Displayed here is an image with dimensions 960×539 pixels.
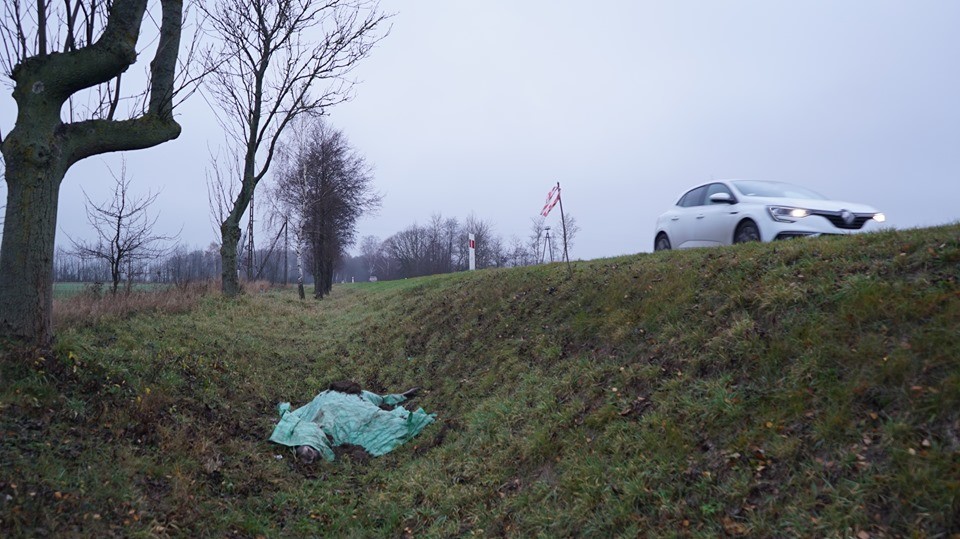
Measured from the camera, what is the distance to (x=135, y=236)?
53.6ft

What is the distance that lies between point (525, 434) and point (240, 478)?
2.93 m

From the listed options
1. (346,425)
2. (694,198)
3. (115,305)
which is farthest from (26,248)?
(694,198)

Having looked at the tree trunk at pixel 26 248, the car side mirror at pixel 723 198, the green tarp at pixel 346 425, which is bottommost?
the green tarp at pixel 346 425

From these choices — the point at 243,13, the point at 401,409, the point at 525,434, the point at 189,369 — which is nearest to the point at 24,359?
the point at 189,369

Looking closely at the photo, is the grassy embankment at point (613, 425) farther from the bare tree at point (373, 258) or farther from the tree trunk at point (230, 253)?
the bare tree at point (373, 258)

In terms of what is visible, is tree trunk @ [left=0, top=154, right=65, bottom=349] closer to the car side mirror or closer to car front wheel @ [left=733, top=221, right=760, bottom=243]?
the car side mirror

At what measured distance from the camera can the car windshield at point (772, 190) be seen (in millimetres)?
9570

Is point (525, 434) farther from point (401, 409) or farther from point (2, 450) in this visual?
point (2, 450)

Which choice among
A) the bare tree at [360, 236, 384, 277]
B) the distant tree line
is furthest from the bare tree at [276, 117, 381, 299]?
the bare tree at [360, 236, 384, 277]

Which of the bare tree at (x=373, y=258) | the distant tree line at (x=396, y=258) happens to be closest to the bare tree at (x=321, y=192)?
the distant tree line at (x=396, y=258)

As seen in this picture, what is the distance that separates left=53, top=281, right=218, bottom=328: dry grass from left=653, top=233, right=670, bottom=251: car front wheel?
10.1 metres

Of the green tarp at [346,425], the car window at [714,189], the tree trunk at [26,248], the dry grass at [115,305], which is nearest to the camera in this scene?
the tree trunk at [26,248]

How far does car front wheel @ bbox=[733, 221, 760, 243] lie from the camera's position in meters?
9.09

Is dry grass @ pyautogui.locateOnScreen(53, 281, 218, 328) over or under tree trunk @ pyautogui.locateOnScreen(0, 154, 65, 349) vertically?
under
